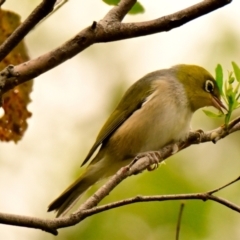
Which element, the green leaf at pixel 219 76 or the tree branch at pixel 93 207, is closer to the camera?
the tree branch at pixel 93 207

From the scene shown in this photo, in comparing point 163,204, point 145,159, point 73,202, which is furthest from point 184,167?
point 145,159

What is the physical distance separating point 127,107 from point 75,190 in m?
0.71

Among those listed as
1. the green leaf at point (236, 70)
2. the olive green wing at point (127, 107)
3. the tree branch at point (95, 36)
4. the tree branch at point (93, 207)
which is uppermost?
the tree branch at point (95, 36)

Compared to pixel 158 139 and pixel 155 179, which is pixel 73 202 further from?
pixel 155 179

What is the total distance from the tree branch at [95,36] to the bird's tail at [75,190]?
1238 millimetres

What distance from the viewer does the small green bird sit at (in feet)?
10.5

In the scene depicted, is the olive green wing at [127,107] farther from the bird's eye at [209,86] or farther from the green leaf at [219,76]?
the green leaf at [219,76]

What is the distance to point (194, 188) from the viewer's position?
451 centimetres

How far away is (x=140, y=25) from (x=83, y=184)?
67.6 inches

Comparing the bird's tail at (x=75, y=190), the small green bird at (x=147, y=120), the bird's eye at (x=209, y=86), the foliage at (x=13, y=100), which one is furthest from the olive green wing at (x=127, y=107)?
the foliage at (x=13, y=100)

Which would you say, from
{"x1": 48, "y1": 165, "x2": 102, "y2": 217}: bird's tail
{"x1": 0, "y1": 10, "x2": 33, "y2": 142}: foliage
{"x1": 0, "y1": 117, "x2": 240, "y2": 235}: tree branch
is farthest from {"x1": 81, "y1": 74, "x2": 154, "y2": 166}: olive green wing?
{"x1": 0, "y1": 117, "x2": 240, "y2": 235}: tree branch

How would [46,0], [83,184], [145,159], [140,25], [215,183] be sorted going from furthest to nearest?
[215,183] < [83,184] < [145,159] < [140,25] < [46,0]

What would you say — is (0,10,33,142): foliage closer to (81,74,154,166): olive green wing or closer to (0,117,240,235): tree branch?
(0,117,240,235): tree branch

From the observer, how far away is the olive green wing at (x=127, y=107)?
346 cm
